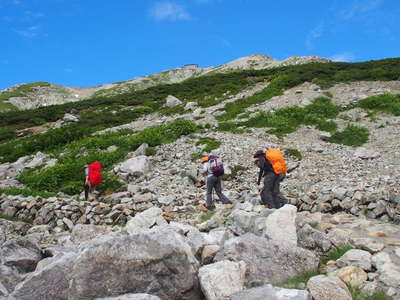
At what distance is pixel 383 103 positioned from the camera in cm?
2202

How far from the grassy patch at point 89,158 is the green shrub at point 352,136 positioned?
309 inches

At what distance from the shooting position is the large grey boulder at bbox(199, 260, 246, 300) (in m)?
4.36

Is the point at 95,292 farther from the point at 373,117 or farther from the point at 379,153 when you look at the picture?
the point at 373,117

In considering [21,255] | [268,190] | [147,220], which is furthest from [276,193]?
[21,255]

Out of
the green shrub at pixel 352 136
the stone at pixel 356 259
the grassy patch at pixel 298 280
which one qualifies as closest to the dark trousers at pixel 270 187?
the stone at pixel 356 259

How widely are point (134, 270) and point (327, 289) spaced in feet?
8.11

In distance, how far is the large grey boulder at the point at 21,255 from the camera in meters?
5.72

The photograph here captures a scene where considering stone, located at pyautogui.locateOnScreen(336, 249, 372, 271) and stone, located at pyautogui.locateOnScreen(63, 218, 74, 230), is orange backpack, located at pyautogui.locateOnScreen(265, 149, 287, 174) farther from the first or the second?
stone, located at pyautogui.locateOnScreen(63, 218, 74, 230)

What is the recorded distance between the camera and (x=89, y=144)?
19.1m

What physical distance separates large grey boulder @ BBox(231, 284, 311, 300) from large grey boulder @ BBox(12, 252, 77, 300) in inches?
94.7

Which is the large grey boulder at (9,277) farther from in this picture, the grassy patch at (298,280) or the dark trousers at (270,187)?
the dark trousers at (270,187)

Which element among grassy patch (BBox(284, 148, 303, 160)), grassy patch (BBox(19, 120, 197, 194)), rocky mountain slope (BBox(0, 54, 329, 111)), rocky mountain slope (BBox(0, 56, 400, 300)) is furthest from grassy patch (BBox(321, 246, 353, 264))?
rocky mountain slope (BBox(0, 54, 329, 111))

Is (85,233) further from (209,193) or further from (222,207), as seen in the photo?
(222,207)

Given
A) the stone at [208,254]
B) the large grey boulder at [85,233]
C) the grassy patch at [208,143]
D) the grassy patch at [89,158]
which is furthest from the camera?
the grassy patch at [208,143]
